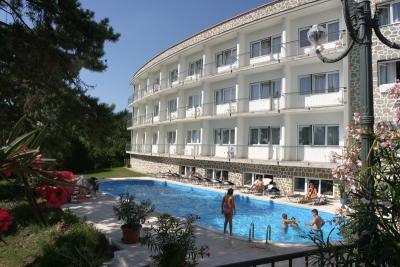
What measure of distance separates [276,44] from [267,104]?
14.0ft

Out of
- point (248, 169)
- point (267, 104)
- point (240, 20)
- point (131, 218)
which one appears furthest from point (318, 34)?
point (240, 20)

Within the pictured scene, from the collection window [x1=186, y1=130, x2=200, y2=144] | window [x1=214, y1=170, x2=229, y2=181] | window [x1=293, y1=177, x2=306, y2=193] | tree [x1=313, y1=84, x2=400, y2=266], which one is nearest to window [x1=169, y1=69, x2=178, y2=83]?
window [x1=186, y1=130, x2=200, y2=144]

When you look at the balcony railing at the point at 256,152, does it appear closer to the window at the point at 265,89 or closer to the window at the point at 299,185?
the window at the point at 299,185

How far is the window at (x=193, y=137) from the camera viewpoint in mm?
29566

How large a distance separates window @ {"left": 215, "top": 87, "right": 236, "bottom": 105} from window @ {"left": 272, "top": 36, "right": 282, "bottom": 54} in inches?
181

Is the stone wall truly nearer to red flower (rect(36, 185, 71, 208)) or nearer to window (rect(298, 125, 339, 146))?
window (rect(298, 125, 339, 146))

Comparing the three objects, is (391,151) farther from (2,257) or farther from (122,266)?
(2,257)

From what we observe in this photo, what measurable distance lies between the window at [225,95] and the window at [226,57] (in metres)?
2.17

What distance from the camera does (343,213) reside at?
4523 mm

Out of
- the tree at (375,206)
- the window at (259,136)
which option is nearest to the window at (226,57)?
the window at (259,136)

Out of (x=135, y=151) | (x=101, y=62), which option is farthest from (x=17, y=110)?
(x=135, y=151)

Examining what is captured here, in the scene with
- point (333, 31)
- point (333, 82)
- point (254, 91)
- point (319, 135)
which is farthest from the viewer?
point (254, 91)

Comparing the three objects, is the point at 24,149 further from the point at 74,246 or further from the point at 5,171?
the point at 74,246

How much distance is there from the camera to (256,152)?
2325cm
